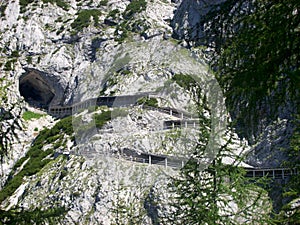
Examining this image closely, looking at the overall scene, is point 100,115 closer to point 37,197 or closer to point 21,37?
point 37,197

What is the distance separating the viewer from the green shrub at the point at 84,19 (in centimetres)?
4816

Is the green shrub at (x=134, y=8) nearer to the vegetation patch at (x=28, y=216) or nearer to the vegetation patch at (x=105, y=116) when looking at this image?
the vegetation patch at (x=105, y=116)

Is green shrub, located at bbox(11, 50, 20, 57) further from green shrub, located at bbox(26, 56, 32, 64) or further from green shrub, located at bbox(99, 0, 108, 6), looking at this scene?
green shrub, located at bbox(99, 0, 108, 6)

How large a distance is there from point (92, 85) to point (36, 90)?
945 cm

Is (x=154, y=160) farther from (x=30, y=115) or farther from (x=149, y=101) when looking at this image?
(x=30, y=115)

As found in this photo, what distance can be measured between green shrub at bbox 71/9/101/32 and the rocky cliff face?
0.11 metres

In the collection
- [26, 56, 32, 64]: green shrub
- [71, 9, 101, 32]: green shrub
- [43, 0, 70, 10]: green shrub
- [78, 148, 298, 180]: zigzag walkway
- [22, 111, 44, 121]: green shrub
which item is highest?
[43, 0, 70, 10]: green shrub

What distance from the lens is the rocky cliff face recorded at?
87.6 feet

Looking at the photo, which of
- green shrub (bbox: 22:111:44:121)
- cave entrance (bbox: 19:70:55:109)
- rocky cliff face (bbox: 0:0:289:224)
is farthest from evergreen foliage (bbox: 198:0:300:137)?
cave entrance (bbox: 19:70:55:109)

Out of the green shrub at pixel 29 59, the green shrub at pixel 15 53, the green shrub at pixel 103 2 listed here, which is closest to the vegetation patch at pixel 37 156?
the green shrub at pixel 29 59

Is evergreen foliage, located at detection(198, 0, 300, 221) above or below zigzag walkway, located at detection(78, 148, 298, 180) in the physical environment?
below

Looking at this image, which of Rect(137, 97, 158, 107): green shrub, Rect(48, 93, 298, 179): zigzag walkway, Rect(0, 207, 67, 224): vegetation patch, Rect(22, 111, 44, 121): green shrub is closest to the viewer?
Rect(0, 207, 67, 224): vegetation patch

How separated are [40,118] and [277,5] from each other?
41.7m

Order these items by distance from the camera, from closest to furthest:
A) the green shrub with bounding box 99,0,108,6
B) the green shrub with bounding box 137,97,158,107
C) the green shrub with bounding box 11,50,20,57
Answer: the green shrub with bounding box 137,97,158,107
the green shrub with bounding box 11,50,20,57
the green shrub with bounding box 99,0,108,6
